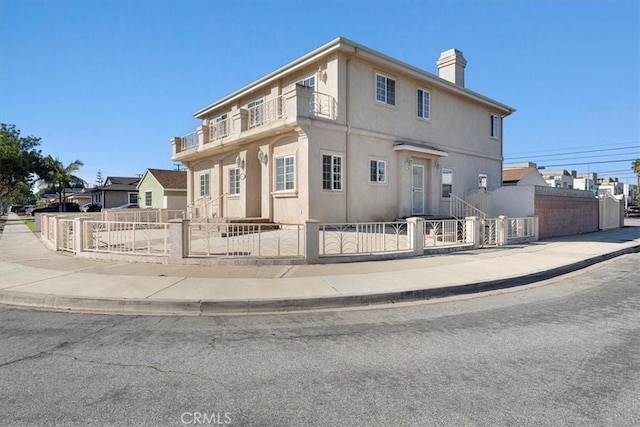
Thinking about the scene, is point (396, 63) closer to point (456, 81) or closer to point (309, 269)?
point (456, 81)

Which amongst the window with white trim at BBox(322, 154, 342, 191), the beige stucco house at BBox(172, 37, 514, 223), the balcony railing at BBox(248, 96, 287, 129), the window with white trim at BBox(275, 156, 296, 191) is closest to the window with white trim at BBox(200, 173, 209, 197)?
the beige stucco house at BBox(172, 37, 514, 223)

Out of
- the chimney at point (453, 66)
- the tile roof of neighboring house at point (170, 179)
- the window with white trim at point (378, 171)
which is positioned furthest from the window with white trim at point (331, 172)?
the tile roof of neighboring house at point (170, 179)

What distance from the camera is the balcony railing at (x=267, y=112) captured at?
638 inches

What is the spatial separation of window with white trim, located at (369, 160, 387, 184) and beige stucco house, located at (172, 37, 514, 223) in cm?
5

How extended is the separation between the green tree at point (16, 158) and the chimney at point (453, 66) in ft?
122

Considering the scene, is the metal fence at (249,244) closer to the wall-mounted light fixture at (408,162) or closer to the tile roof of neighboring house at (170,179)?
the wall-mounted light fixture at (408,162)

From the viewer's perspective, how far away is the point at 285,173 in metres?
15.6

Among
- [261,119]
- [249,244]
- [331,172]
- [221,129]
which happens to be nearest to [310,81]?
[261,119]

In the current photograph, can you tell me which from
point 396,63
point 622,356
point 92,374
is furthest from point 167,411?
point 396,63

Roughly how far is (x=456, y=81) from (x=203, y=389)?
22.6 meters

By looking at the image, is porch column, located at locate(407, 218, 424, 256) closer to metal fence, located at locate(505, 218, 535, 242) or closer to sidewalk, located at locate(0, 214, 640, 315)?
sidewalk, located at locate(0, 214, 640, 315)

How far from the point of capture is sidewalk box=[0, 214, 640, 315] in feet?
20.5

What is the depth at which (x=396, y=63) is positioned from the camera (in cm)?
Answer: 1622

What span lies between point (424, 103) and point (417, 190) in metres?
4.60
